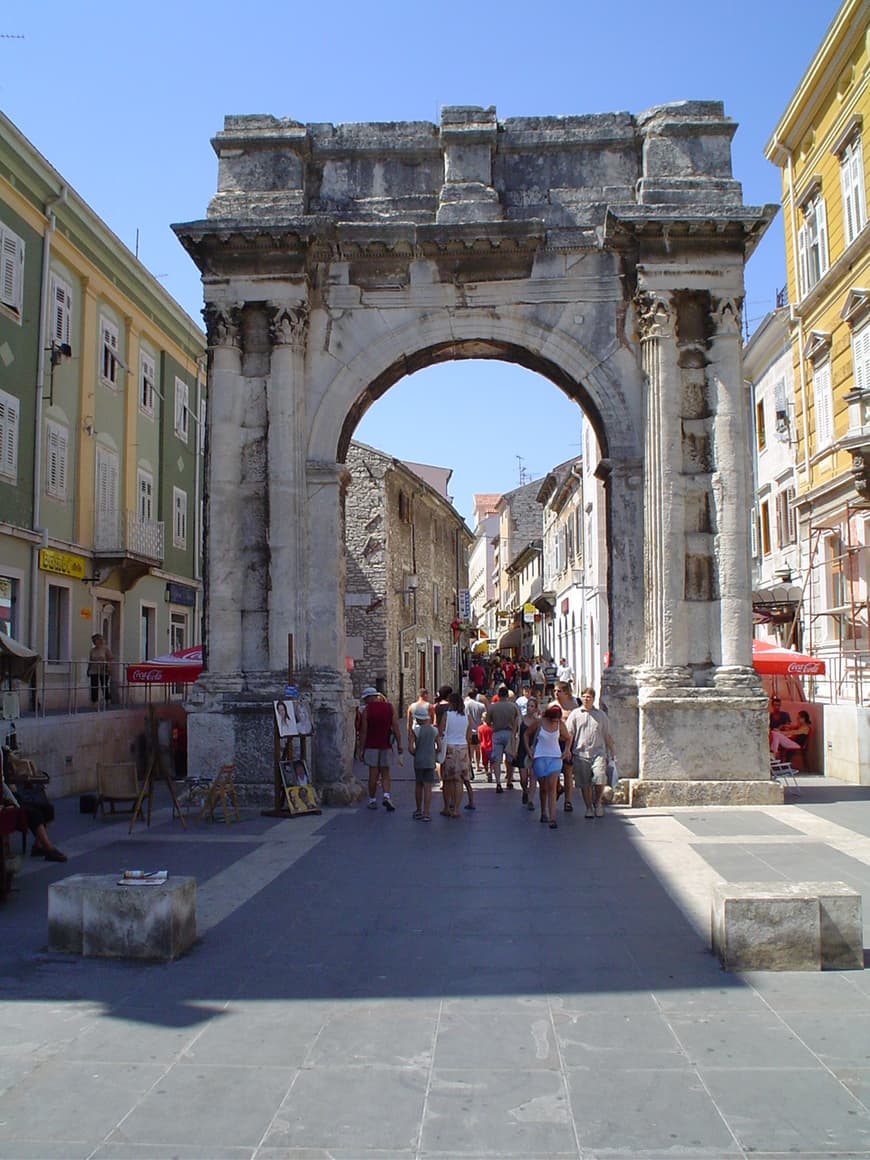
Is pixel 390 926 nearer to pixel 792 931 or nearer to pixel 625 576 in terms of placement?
pixel 792 931

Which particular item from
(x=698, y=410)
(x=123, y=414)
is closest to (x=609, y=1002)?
(x=698, y=410)

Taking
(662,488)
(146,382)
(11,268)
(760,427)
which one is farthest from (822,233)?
(146,382)

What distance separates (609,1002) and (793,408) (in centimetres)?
2160

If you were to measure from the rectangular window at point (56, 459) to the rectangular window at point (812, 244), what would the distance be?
619 inches

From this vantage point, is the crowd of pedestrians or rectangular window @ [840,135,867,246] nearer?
the crowd of pedestrians

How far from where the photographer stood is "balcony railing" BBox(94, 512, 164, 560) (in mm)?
24641

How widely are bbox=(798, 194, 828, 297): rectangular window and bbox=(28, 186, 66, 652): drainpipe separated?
15.3 m

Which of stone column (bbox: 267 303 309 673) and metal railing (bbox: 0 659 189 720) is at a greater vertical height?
stone column (bbox: 267 303 309 673)

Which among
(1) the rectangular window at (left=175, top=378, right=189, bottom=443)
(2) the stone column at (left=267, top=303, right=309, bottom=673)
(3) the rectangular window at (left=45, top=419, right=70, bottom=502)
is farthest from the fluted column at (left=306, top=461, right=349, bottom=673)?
(1) the rectangular window at (left=175, top=378, right=189, bottom=443)

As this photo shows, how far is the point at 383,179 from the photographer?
1606cm

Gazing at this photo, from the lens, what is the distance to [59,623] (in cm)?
2302

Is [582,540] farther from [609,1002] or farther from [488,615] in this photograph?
[488,615]

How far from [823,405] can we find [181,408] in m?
17.0

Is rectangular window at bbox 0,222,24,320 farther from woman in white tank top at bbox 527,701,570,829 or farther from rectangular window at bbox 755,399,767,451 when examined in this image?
rectangular window at bbox 755,399,767,451
